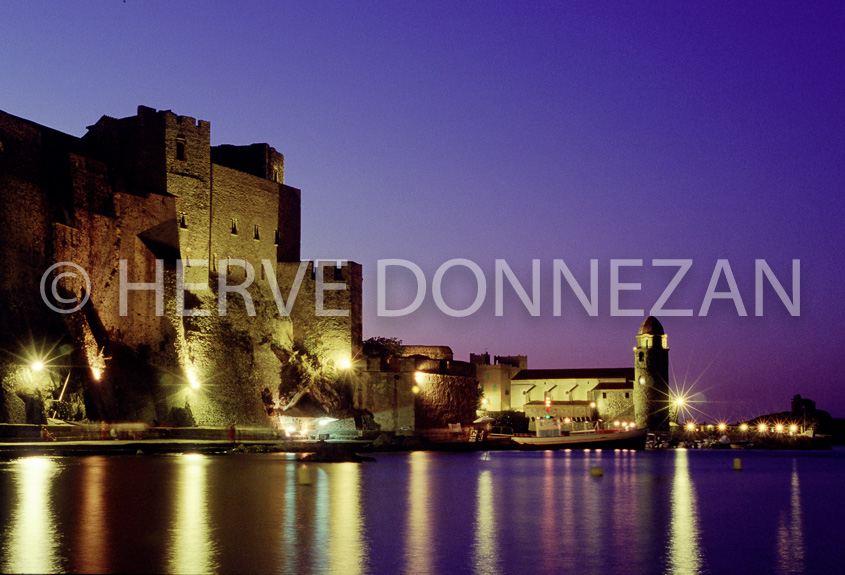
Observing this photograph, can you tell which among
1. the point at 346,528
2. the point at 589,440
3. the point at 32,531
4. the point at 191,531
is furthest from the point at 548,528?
the point at 589,440

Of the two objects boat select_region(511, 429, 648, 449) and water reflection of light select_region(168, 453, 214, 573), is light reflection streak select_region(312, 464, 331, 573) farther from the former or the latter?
boat select_region(511, 429, 648, 449)

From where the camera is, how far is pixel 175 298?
36.8 m

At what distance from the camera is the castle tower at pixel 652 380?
215 feet

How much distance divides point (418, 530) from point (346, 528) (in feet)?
3.62

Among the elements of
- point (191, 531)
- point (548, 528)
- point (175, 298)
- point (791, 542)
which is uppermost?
point (175, 298)

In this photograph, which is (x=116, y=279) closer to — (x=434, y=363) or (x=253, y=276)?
(x=253, y=276)

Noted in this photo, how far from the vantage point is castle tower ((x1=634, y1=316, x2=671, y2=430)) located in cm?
6562

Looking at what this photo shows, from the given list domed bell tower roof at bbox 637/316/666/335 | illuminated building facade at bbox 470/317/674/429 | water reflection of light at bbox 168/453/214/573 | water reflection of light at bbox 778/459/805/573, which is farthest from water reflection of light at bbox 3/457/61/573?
domed bell tower roof at bbox 637/316/666/335

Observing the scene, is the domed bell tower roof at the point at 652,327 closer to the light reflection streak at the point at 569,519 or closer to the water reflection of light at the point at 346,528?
the light reflection streak at the point at 569,519

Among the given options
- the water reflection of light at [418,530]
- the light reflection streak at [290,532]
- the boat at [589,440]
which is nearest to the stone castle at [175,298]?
the boat at [589,440]

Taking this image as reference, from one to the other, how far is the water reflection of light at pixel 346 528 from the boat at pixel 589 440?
32.2 m

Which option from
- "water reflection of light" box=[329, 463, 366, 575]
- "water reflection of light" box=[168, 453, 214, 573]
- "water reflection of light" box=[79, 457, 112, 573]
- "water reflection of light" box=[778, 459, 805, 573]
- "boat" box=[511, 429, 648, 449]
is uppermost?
"water reflection of light" box=[79, 457, 112, 573]

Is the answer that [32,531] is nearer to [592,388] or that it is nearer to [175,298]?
[175,298]

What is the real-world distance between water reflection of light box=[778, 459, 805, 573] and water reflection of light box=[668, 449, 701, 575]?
109cm
